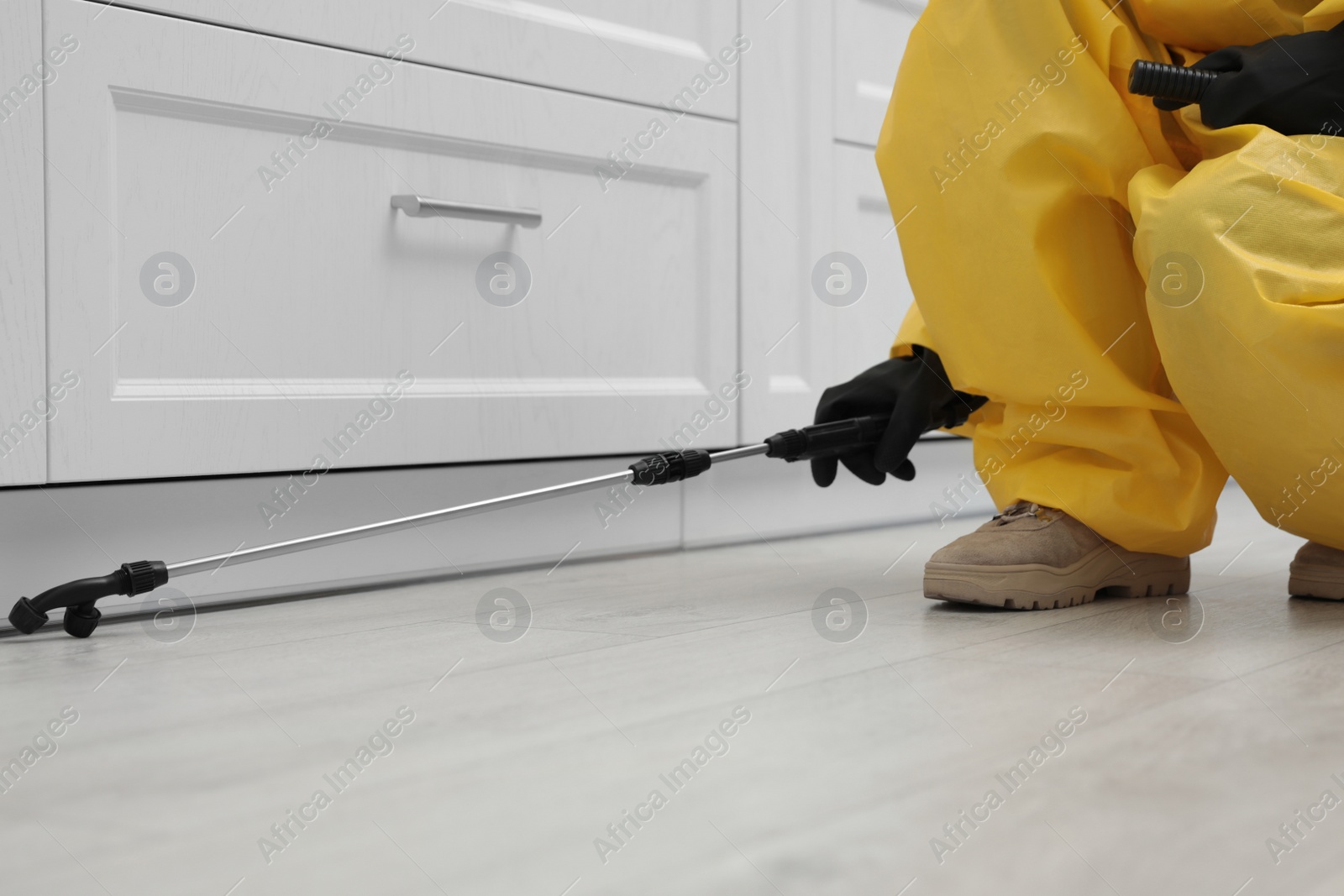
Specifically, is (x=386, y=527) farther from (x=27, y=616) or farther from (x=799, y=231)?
(x=799, y=231)

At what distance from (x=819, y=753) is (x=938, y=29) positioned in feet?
2.06

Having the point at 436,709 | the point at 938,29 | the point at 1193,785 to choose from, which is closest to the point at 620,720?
the point at 436,709

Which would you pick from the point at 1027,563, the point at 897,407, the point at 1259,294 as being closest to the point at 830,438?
the point at 897,407

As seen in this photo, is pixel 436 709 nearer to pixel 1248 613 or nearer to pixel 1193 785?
pixel 1193 785

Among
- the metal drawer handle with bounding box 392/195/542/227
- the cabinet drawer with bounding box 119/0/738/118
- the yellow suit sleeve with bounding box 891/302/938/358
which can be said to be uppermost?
the cabinet drawer with bounding box 119/0/738/118

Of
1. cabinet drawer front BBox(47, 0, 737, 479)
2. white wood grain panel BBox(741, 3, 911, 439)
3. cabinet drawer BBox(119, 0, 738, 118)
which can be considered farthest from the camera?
white wood grain panel BBox(741, 3, 911, 439)

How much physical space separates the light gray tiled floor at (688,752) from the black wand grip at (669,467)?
129mm

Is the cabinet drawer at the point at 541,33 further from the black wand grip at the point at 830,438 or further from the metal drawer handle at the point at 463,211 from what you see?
the black wand grip at the point at 830,438

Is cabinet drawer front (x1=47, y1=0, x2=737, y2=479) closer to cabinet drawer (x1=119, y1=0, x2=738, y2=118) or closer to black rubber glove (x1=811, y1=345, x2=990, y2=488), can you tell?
cabinet drawer (x1=119, y1=0, x2=738, y2=118)

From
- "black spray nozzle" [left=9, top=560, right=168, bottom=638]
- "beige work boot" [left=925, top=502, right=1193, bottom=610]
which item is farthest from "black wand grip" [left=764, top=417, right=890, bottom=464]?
"black spray nozzle" [left=9, top=560, right=168, bottom=638]

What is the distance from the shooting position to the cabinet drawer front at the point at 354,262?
38.5 inches

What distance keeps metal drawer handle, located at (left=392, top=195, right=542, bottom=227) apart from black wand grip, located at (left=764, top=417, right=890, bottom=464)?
1.16 ft

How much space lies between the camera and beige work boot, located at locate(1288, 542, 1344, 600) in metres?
1.01

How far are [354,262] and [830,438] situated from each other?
1.50ft
